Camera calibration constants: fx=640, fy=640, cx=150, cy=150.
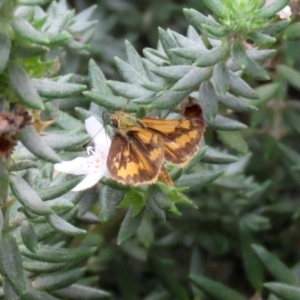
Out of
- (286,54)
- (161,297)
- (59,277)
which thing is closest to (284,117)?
(286,54)

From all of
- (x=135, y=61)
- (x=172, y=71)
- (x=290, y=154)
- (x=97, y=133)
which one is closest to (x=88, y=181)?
(x=97, y=133)

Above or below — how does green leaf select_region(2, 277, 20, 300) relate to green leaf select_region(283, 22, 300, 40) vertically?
below

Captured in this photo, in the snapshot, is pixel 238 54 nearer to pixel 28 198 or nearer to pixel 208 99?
pixel 208 99

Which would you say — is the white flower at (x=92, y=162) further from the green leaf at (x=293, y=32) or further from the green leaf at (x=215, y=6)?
the green leaf at (x=293, y=32)

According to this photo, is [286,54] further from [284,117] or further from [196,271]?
[196,271]

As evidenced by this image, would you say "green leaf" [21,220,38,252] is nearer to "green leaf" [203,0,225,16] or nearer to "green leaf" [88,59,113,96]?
"green leaf" [88,59,113,96]

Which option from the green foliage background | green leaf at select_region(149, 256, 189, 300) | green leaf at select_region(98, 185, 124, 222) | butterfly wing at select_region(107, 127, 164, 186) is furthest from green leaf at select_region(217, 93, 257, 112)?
green leaf at select_region(149, 256, 189, 300)
